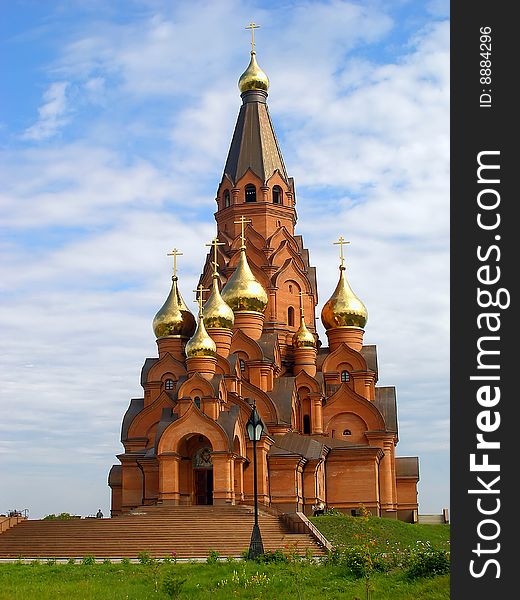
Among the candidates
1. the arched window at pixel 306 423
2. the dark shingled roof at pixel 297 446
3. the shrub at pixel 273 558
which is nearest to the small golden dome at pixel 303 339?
the arched window at pixel 306 423

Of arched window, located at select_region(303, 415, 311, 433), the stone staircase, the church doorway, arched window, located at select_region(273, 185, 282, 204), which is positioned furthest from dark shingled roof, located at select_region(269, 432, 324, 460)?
arched window, located at select_region(273, 185, 282, 204)

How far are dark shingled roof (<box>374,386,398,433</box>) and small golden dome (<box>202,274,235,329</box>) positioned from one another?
297 inches

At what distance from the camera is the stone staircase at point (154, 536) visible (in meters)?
22.4

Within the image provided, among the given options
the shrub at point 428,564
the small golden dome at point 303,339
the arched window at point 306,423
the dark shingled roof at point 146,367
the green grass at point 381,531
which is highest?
the small golden dome at point 303,339

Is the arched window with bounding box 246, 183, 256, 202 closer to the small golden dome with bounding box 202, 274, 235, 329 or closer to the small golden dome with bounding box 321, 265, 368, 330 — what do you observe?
the small golden dome with bounding box 321, 265, 368, 330

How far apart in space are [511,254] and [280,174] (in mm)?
32285

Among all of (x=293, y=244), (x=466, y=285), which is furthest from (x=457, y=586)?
(x=293, y=244)

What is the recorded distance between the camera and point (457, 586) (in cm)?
738

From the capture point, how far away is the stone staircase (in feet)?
73.5

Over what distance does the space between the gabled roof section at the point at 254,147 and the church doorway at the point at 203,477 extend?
520 inches

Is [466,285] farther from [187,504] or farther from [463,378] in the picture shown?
[187,504]

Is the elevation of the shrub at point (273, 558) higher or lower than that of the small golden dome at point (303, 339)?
lower

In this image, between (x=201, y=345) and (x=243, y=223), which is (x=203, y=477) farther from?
(x=243, y=223)

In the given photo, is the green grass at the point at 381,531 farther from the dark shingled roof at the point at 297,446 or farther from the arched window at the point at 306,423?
the arched window at the point at 306,423
